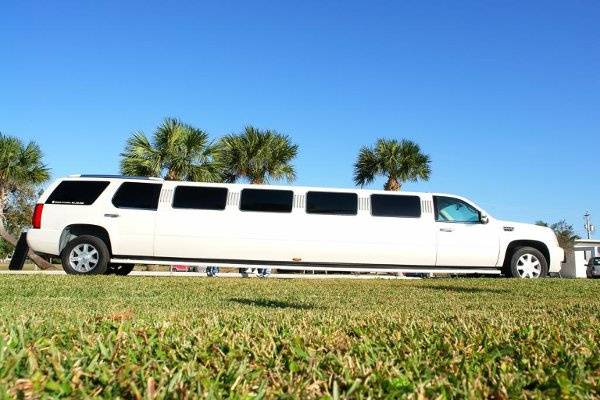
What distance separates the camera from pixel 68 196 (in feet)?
36.0

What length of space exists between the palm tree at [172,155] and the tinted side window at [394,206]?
1475 cm

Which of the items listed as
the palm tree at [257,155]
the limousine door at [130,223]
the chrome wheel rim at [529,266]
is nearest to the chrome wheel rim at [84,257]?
the limousine door at [130,223]

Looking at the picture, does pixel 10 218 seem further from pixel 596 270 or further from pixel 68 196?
pixel 596 270

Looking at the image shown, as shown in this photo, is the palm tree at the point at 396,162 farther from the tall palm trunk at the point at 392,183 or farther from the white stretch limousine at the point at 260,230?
the white stretch limousine at the point at 260,230

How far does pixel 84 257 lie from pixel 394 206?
19.5ft

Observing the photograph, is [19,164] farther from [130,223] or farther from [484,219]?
[484,219]

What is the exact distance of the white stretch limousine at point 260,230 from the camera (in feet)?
35.4

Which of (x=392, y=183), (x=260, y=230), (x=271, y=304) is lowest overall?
(x=271, y=304)

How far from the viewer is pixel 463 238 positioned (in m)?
11.2

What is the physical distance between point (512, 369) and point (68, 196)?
10.2 metres

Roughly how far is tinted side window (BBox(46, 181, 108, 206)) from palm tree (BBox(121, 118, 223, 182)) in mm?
13513

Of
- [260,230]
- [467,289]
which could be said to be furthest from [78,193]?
[467,289]

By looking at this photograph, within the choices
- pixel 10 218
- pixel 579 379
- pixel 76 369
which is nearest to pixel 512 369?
pixel 579 379

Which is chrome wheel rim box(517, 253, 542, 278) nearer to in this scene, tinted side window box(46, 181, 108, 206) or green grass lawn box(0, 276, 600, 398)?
green grass lawn box(0, 276, 600, 398)
